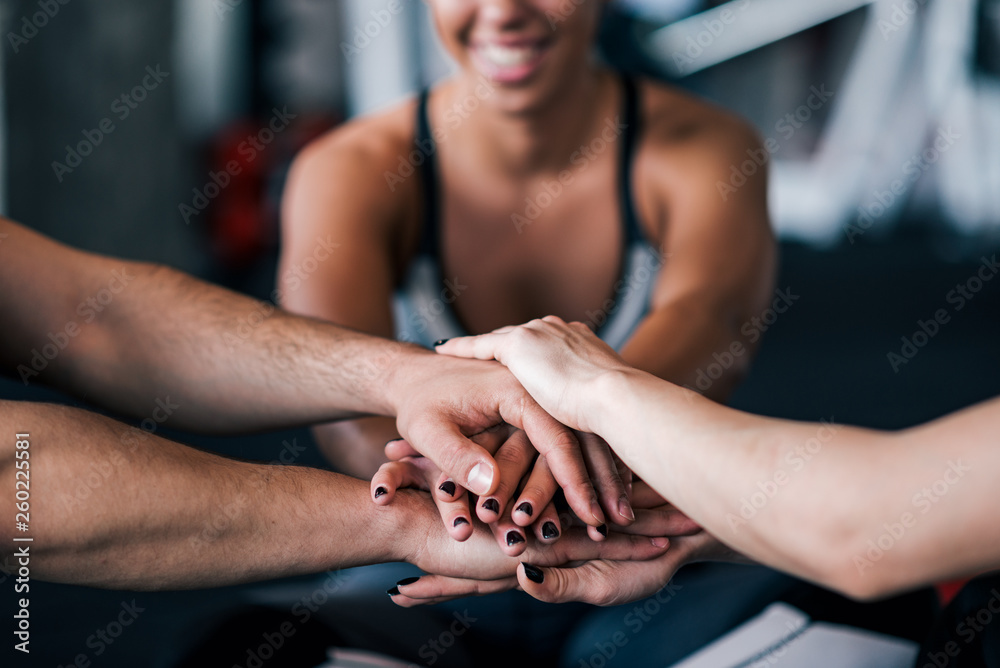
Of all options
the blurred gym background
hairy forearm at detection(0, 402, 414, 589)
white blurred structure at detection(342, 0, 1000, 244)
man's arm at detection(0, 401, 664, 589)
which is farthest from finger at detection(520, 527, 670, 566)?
white blurred structure at detection(342, 0, 1000, 244)

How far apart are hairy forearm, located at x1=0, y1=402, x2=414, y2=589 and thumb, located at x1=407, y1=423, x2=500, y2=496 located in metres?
0.07

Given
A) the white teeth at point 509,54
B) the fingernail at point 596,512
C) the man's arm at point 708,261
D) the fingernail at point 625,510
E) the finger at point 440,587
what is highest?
the white teeth at point 509,54

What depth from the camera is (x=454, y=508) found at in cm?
92

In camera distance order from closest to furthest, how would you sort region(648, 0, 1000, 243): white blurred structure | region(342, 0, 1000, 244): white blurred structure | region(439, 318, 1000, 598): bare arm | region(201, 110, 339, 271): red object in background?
region(439, 318, 1000, 598): bare arm
region(201, 110, 339, 271): red object in background
region(342, 0, 1000, 244): white blurred structure
region(648, 0, 1000, 243): white blurred structure

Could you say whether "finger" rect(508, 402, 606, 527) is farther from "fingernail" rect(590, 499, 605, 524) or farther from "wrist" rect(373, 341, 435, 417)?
"wrist" rect(373, 341, 435, 417)

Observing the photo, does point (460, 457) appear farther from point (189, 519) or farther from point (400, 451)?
point (189, 519)

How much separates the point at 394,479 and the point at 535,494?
146mm

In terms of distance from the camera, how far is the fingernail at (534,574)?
90 cm

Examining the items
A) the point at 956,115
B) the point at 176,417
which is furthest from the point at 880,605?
the point at 956,115

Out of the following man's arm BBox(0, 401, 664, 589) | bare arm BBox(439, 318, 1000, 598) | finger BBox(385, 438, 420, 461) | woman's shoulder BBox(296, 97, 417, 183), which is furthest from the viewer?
woman's shoulder BBox(296, 97, 417, 183)

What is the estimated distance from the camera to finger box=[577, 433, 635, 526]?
0.94 meters

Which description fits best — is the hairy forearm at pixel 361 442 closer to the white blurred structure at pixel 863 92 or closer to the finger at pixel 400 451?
the finger at pixel 400 451

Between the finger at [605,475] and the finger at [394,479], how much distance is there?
0.18m

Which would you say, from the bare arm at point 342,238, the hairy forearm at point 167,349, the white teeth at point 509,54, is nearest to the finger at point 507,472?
the hairy forearm at point 167,349
